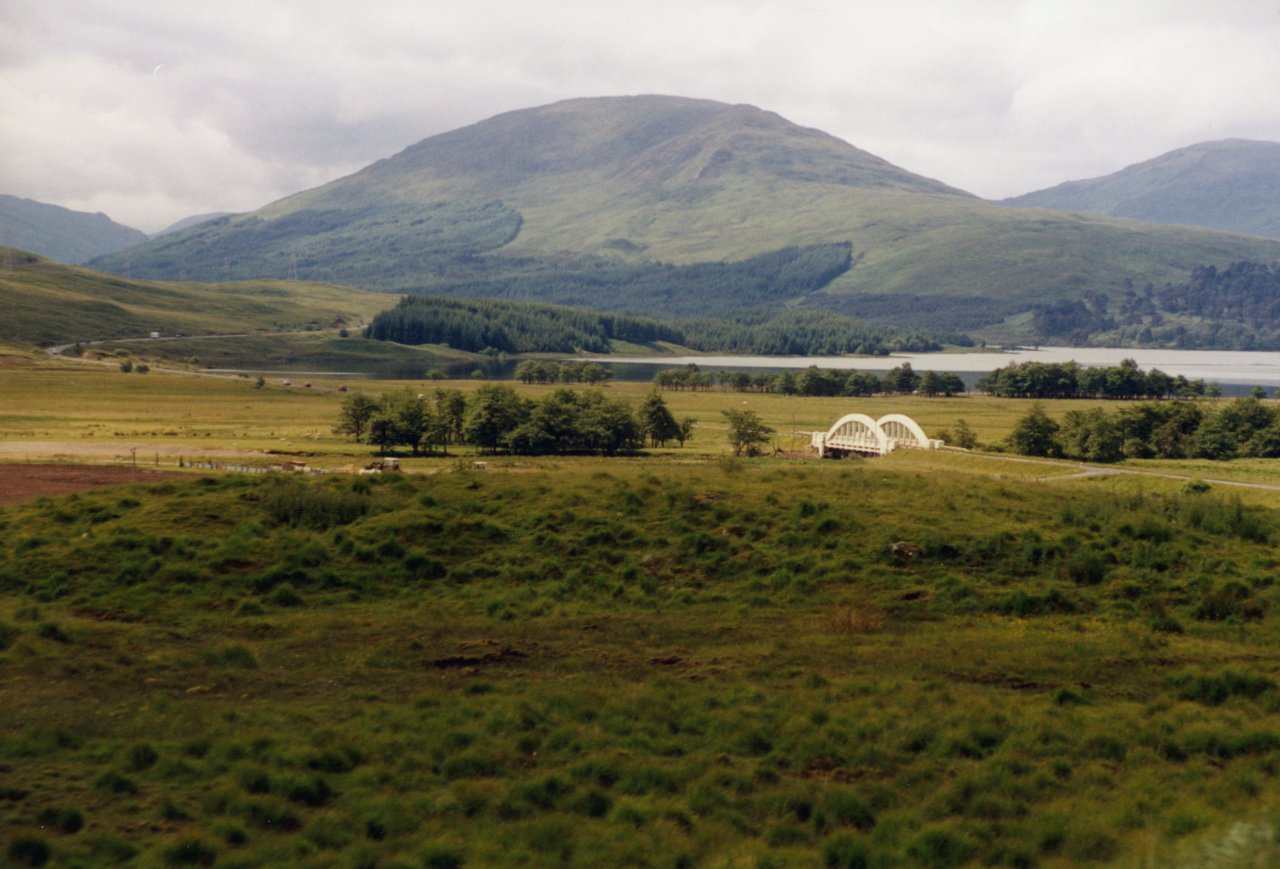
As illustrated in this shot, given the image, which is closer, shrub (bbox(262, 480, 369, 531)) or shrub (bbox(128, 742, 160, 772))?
shrub (bbox(128, 742, 160, 772))

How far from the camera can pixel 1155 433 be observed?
291ft

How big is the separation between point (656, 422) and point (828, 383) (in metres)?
89.0

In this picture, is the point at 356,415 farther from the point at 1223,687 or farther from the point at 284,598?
A: the point at 1223,687

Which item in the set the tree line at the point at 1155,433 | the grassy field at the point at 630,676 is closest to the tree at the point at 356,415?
the tree line at the point at 1155,433

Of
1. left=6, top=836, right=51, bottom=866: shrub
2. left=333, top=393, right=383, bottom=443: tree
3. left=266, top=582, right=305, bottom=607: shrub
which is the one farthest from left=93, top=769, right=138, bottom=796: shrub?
left=333, top=393, right=383, bottom=443: tree

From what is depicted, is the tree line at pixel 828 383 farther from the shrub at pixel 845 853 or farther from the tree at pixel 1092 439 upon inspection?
the shrub at pixel 845 853

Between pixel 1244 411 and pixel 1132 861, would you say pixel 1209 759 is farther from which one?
pixel 1244 411

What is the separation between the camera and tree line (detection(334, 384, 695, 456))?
3514 inches

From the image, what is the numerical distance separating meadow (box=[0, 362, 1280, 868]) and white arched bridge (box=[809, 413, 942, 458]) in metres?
51.5

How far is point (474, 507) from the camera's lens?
92.8 ft

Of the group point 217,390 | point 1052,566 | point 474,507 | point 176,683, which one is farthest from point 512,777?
point 217,390

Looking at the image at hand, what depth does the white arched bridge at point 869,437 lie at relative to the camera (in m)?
86.6

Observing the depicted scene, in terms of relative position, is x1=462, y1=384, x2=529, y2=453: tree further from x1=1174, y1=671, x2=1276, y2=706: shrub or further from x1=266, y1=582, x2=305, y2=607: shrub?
x1=1174, y1=671, x2=1276, y2=706: shrub

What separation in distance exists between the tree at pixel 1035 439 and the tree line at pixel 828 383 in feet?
315
